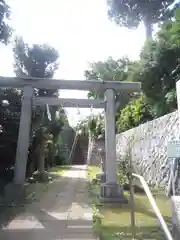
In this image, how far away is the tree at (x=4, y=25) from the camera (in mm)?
5821

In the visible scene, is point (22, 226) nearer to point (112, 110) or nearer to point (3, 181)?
point (112, 110)

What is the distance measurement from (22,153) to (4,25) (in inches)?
117

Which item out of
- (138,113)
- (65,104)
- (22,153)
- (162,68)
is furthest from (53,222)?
(138,113)

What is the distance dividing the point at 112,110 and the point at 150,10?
1330 cm

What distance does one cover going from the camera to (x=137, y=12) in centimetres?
1864

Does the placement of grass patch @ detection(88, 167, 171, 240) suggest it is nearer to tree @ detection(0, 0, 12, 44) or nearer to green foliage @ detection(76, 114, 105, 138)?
tree @ detection(0, 0, 12, 44)

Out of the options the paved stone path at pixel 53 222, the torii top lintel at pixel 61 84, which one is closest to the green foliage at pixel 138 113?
the torii top lintel at pixel 61 84

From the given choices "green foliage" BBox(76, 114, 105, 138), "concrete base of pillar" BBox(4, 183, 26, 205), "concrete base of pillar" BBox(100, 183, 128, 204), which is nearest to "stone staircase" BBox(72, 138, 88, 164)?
"green foliage" BBox(76, 114, 105, 138)

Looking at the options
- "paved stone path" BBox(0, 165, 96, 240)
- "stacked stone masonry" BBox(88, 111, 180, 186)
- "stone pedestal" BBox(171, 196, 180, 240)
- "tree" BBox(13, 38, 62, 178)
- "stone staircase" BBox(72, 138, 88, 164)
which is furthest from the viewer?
"stone staircase" BBox(72, 138, 88, 164)

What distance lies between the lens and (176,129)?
7.23 meters

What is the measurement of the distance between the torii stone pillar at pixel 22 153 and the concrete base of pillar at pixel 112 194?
1934mm

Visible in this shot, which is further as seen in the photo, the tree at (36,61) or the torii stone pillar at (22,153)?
the tree at (36,61)

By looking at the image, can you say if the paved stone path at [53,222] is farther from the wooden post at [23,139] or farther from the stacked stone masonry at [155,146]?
the stacked stone masonry at [155,146]

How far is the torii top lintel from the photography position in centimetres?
686
